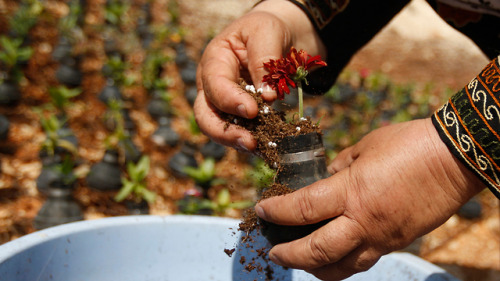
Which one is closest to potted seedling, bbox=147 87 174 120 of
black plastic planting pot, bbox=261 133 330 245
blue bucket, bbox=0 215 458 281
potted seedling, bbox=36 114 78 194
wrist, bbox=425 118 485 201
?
potted seedling, bbox=36 114 78 194

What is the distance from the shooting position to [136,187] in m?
2.23

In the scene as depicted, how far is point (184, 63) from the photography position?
3.83 m

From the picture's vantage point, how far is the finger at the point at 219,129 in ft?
3.34

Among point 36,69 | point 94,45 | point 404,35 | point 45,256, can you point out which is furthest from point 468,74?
point 45,256

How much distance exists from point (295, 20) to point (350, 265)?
2.74 feet

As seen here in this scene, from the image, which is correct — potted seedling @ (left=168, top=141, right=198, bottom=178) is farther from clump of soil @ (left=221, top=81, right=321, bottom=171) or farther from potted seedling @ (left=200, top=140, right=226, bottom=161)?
clump of soil @ (left=221, top=81, right=321, bottom=171)

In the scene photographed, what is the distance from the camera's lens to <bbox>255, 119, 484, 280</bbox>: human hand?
86 cm

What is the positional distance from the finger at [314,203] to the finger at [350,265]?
114 mm

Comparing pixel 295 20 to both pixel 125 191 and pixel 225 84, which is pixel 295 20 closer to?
pixel 225 84

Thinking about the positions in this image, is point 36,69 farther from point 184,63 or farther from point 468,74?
point 468,74

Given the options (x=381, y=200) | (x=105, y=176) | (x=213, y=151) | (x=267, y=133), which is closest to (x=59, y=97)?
(x=105, y=176)

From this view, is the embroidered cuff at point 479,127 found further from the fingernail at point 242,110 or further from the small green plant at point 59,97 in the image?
the small green plant at point 59,97

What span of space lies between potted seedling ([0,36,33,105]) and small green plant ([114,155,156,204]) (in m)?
1.17

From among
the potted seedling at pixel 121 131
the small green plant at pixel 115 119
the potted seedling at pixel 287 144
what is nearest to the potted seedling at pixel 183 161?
the potted seedling at pixel 121 131
